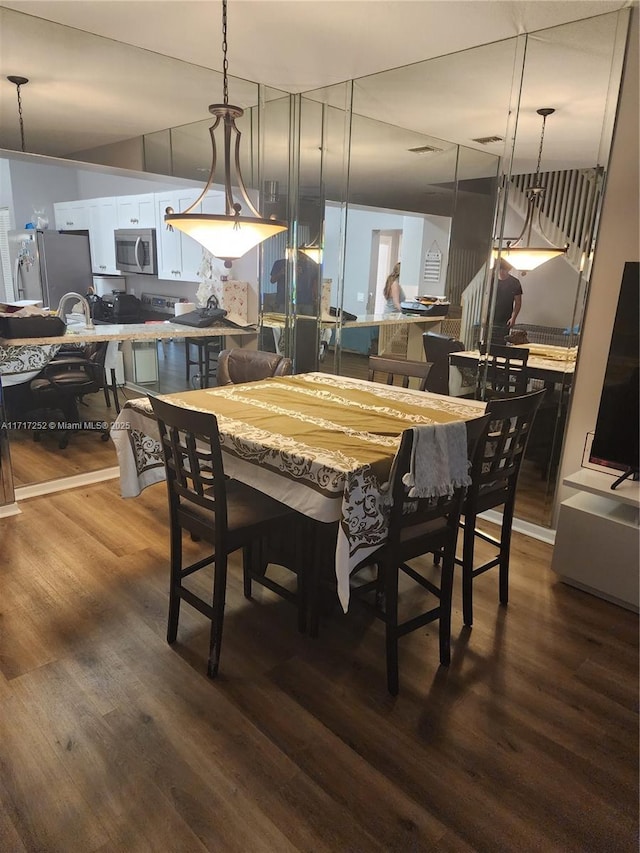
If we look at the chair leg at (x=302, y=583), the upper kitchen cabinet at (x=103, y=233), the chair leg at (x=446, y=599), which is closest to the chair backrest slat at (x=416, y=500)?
the chair leg at (x=446, y=599)

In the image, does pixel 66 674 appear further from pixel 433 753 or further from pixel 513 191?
pixel 513 191

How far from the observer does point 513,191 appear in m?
3.04

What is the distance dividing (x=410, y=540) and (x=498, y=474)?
1.89ft

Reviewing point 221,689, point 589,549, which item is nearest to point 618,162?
point 589,549

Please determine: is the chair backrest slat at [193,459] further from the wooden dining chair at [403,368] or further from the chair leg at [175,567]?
the wooden dining chair at [403,368]

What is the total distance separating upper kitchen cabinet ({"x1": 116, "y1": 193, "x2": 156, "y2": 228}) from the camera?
5973 mm

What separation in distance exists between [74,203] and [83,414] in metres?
3.65

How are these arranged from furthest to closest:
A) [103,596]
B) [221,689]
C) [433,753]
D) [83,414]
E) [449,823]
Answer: [83,414], [103,596], [221,689], [433,753], [449,823]

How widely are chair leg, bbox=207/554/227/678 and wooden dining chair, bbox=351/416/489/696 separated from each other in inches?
18.8

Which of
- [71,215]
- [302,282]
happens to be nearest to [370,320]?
[302,282]

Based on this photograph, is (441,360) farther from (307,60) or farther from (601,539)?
(307,60)

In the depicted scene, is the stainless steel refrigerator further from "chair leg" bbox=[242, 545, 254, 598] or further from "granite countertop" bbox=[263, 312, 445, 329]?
"chair leg" bbox=[242, 545, 254, 598]

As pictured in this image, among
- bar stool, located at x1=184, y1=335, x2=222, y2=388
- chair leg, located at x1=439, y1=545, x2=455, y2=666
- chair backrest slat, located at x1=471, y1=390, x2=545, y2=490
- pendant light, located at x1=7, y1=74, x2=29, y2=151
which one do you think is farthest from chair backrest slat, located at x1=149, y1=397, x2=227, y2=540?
bar stool, located at x1=184, y1=335, x2=222, y2=388

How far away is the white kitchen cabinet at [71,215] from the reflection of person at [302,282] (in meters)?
3.56
